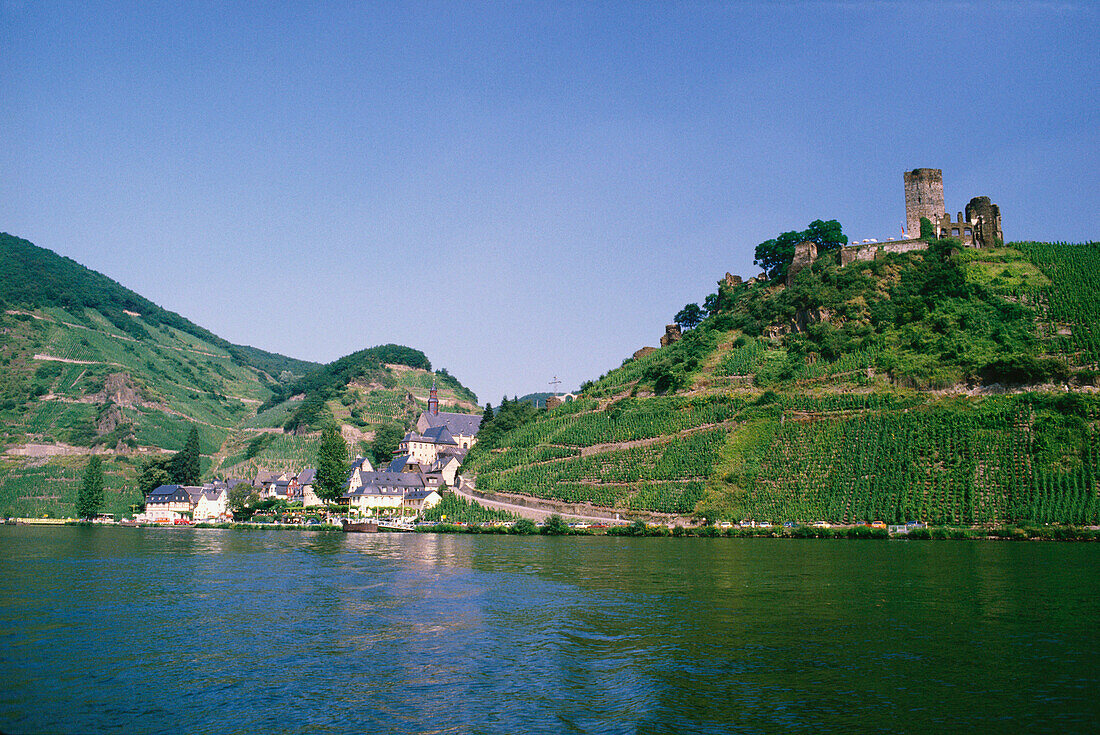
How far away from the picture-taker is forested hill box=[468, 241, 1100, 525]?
189 feet

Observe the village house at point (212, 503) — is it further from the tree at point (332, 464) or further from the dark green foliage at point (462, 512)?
the dark green foliage at point (462, 512)

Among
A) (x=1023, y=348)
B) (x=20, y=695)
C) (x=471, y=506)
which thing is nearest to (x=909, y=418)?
(x=1023, y=348)

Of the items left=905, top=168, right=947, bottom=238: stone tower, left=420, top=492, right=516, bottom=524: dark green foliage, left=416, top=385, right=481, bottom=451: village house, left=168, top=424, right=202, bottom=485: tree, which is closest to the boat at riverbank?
left=420, top=492, right=516, bottom=524: dark green foliage

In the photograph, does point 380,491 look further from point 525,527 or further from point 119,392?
point 119,392

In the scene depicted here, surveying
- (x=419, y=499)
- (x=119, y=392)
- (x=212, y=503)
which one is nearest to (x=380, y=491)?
(x=419, y=499)

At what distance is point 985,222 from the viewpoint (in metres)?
86.8

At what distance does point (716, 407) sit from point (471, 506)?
28.0m

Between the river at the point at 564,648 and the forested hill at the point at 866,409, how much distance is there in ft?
63.3

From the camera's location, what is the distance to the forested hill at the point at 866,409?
5750 centimetres

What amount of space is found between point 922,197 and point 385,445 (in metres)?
94.3

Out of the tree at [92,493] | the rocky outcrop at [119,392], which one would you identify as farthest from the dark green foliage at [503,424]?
the rocky outcrop at [119,392]

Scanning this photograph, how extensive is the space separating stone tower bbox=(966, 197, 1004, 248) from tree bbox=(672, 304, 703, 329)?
3665 cm

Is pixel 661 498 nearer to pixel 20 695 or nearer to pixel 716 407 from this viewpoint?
pixel 716 407

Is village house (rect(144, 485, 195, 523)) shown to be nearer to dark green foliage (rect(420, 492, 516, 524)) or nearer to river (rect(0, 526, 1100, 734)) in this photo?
dark green foliage (rect(420, 492, 516, 524))
